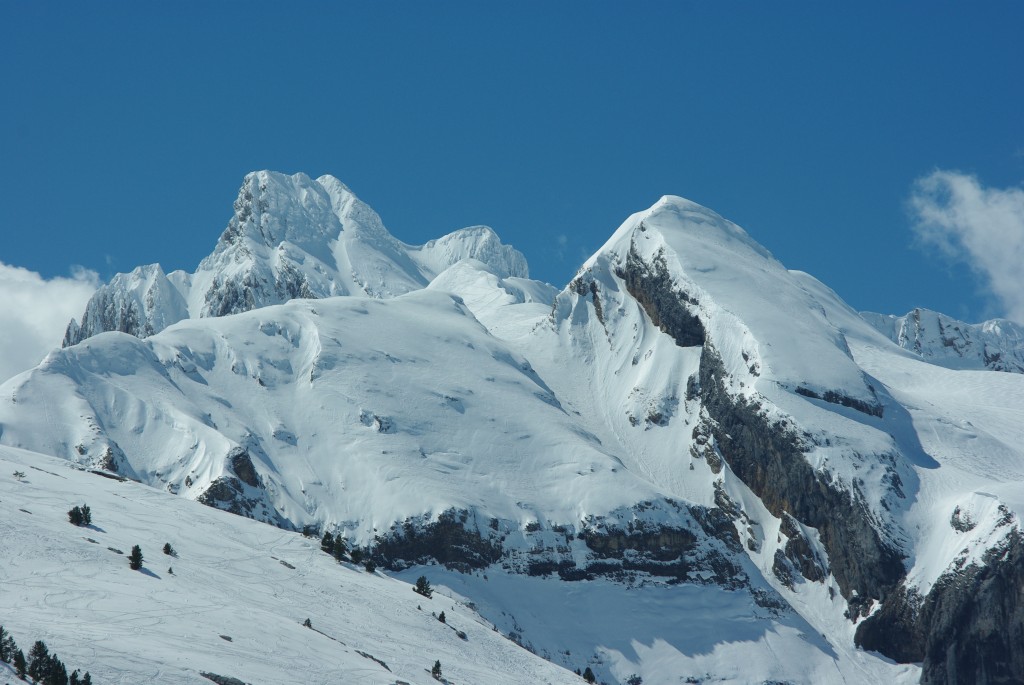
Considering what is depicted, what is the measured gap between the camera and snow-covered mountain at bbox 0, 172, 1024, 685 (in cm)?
12769

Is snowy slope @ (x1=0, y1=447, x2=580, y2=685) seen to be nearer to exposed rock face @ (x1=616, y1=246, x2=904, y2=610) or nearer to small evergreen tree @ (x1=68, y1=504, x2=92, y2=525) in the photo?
small evergreen tree @ (x1=68, y1=504, x2=92, y2=525)

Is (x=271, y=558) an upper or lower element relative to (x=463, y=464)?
lower

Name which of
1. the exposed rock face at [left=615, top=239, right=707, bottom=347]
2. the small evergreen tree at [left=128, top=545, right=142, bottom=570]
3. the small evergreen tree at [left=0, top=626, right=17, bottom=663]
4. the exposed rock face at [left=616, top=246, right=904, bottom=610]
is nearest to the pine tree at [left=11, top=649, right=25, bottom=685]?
the small evergreen tree at [left=0, top=626, right=17, bottom=663]

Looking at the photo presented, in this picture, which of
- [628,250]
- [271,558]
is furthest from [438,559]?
[628,250]

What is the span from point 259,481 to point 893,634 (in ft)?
191

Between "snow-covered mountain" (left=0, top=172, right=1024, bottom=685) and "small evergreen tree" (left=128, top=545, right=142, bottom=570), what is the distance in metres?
55.3

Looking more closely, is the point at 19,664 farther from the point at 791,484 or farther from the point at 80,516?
the point at 791,484

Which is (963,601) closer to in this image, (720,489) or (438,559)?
(720,489)

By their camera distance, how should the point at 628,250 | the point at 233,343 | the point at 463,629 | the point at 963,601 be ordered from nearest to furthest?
1. the point at 463,629
2. the point at 963,601
3. the point at 233,343
4. the point at 628,250

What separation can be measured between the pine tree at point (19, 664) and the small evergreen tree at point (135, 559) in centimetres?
2252

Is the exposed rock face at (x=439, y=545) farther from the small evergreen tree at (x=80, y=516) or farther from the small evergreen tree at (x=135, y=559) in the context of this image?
the small evergreen tree at (x=135, y=559)

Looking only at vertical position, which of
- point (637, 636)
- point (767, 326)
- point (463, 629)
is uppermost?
point (767, 326)

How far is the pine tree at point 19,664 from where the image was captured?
48.2m

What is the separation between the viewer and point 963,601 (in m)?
126
